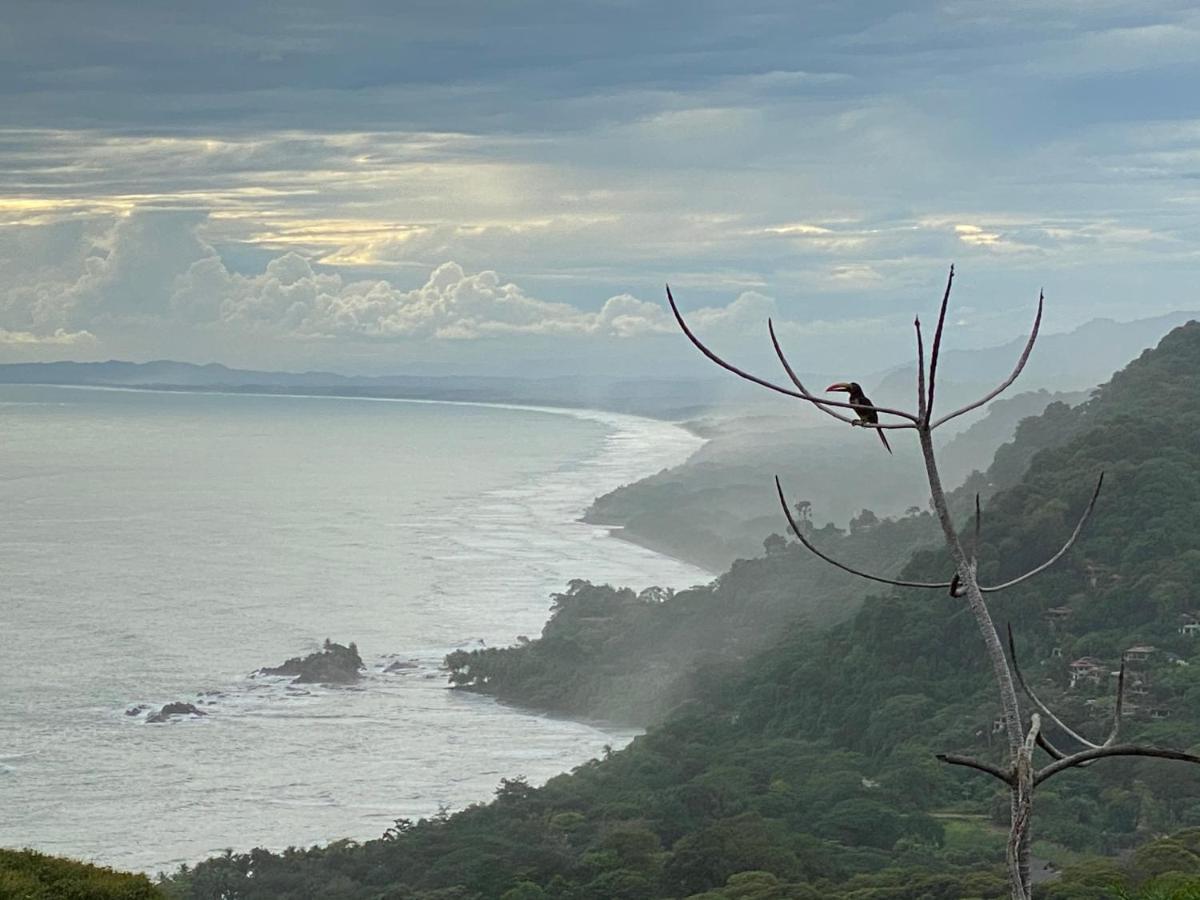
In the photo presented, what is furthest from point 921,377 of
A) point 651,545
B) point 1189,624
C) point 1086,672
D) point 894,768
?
point 651,545

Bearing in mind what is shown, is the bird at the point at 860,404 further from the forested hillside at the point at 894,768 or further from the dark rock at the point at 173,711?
the dark rock at the point at 173,711

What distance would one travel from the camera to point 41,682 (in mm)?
47375

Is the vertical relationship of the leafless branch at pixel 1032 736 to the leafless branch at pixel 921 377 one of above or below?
below

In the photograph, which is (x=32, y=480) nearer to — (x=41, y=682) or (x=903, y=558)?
(x=41, y=682)

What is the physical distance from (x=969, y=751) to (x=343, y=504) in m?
76.4

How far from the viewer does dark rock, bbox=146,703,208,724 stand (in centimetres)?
4253

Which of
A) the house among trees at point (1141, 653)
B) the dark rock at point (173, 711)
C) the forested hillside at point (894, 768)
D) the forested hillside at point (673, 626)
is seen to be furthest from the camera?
the forested hillside at point (673, 626)

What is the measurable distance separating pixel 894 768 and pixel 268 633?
3096 centimetres

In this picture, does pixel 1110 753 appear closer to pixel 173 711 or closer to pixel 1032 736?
pixel 1032 736

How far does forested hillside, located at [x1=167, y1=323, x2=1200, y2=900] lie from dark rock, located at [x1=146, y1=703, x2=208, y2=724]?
1203 centimetres

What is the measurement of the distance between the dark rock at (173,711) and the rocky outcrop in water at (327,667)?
4293 mm

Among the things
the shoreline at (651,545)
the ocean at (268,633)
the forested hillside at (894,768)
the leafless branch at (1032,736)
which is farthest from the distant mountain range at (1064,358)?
the leafless branch at (1032,736)

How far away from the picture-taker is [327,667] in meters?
47.4

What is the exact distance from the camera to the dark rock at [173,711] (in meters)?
42.5
